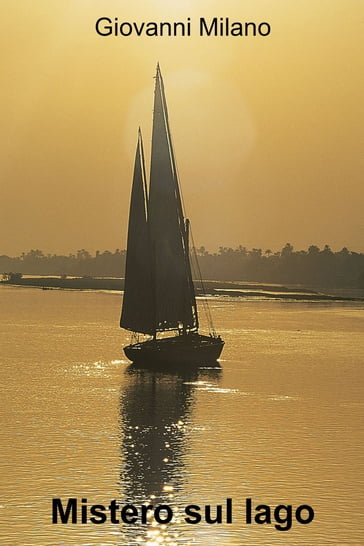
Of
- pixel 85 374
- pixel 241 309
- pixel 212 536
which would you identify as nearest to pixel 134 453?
pixel 212 536

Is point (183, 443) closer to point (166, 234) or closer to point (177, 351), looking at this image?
point (177, 351)

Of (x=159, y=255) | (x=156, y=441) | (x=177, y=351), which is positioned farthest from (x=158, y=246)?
(x=156, y=441)

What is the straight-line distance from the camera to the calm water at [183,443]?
31594 mm

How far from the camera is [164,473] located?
37812 mm

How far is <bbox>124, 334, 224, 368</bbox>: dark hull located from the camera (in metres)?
60.4

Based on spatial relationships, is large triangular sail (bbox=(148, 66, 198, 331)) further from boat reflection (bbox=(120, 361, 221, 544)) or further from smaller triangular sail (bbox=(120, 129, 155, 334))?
boat reflection (bbox=(120, 361, 221, 544))

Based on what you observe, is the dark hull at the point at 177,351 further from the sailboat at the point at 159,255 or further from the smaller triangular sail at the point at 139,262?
the smaller triangular sail at the point at 139,262

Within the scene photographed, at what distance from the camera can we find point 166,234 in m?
63.0

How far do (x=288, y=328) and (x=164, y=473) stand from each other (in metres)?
82.1

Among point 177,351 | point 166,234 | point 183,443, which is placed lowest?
point 183,443

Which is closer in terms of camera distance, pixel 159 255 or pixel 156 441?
pixel 156 441

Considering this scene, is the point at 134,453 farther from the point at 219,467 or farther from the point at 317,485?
the point at 317,485

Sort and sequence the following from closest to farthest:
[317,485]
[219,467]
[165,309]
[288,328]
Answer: [317,485]
[219,467]
[165,309]
[288,328]

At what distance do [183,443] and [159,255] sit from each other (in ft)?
67.4
